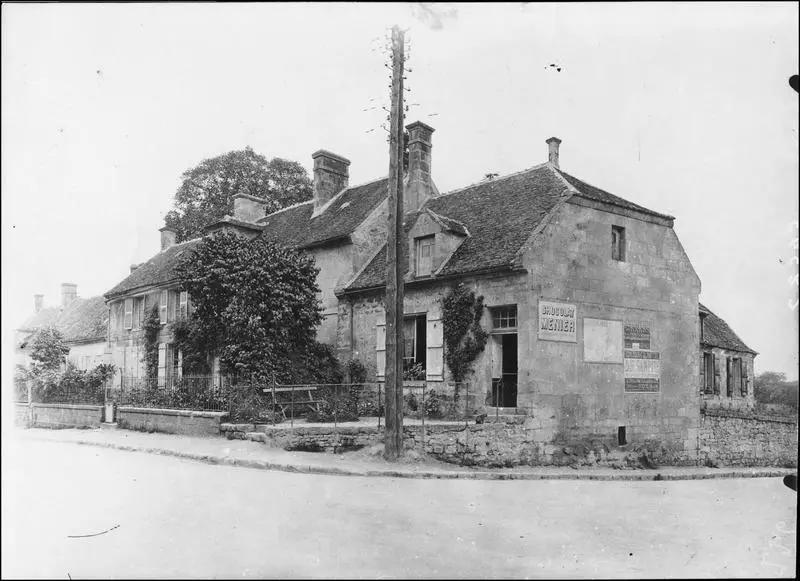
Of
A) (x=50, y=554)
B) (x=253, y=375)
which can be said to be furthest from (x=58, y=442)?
(x=50, y=554)

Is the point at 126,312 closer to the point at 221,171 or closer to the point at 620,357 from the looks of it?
the point at 221,171

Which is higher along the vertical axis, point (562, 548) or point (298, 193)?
point (298, 193)

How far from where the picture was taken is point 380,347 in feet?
63.7

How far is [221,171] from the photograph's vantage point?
16859 mm

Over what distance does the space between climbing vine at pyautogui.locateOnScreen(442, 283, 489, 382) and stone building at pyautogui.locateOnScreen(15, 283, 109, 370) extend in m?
8.42

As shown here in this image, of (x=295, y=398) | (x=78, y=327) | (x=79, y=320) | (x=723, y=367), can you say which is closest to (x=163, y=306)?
(x=78, y=327)

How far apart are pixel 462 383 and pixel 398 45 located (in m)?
7.96

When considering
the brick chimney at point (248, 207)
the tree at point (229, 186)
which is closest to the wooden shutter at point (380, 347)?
the tree at point (229, 186)

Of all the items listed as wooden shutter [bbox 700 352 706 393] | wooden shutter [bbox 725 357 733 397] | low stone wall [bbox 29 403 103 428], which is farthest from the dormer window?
wooden shutter [bbox 725 357 733 397]

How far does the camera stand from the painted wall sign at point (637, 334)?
1736cm

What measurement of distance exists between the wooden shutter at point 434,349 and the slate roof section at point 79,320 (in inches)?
320

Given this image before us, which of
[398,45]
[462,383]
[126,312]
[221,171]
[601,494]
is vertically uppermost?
[398,45]

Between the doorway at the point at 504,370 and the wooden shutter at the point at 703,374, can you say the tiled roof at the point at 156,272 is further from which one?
the wooden shutter at the point at 703,374

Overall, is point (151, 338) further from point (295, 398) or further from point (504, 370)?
point (504, 370)
